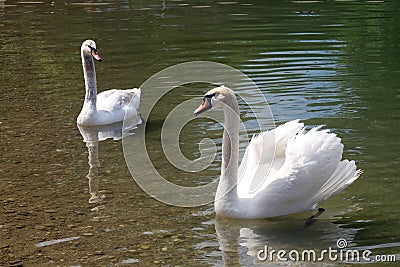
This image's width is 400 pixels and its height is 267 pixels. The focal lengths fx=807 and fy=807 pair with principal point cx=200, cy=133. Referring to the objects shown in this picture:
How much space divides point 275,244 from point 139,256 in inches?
48.1

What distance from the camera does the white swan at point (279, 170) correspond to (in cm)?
739

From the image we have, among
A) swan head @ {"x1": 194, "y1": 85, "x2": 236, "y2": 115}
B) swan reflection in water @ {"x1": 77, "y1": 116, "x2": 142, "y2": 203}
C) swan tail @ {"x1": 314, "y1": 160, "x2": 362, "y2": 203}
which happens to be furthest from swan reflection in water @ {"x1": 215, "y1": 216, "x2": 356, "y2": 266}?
swan reflection in water @ {"x1": 77, "y1": 116, "x2": 142, "y2": 203}

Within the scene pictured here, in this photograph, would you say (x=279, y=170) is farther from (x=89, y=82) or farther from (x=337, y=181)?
(x=89, y=82)

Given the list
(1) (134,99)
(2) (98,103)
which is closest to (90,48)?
(2) (98,103)

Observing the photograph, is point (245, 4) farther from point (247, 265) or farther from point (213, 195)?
point (247, 265)

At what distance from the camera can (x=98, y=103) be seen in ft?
39.4

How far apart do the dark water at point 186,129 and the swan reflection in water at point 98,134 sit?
121 millimetres

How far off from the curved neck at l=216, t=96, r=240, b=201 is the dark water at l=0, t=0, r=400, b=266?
0.33 meters

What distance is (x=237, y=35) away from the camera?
18.7 m

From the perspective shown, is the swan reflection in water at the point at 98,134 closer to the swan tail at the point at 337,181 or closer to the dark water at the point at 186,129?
the dark water at the point at 186,129

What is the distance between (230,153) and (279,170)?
0.51 m

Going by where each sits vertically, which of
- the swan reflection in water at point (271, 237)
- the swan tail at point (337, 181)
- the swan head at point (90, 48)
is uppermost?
the swan head at point (90, 48)

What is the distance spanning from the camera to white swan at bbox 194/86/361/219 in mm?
7395

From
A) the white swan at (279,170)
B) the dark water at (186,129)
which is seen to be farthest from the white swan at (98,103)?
the white swan at (279,170)
